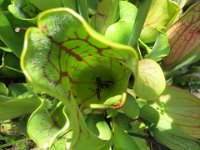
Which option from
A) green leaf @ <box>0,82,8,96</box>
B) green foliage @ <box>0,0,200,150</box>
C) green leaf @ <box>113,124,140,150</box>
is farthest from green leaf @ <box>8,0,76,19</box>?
green leaf @ <box>113,124,140,150</box>

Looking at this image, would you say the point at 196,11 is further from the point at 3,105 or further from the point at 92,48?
the point at 3,105

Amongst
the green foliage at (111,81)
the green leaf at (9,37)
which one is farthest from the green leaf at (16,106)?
the green leaf at (9,37)

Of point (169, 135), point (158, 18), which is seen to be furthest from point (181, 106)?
point (158, 18)

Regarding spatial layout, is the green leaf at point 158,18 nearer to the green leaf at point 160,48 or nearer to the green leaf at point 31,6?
the green leaf at point 160,48

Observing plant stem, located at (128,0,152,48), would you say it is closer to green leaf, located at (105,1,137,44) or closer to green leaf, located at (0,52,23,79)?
green leaf, located at (105,1,137,44)

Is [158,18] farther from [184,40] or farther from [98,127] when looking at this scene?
[98,127]

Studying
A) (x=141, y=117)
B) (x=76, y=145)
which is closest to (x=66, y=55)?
(x=76, y=145)
